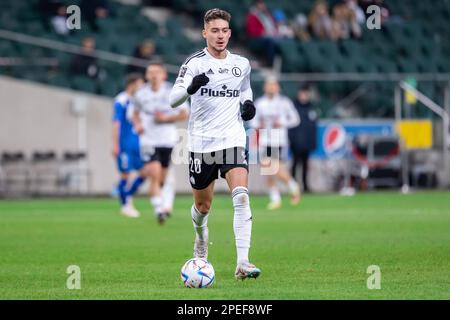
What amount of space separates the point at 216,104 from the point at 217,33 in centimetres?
72

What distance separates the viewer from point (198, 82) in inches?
437

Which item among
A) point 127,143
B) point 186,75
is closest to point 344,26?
point 127,143

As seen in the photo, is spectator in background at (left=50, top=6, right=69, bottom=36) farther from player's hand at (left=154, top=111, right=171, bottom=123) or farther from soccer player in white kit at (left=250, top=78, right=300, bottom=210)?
player's hand at (left=154, top=111, right=171, bottom=123)

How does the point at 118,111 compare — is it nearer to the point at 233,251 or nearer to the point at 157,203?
the point at 157,203

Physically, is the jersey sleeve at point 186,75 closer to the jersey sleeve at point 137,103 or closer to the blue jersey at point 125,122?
the jersey sleeve at point 137,103

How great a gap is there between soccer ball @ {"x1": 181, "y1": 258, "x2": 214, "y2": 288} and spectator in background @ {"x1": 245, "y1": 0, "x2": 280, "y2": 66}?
22.2 metres

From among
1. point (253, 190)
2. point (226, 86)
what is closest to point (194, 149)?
point (226, 86)

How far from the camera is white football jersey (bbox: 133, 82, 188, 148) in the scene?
20750mm

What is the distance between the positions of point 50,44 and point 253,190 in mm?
6789

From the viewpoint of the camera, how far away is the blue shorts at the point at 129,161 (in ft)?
71.8

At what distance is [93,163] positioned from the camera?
29.2 meters

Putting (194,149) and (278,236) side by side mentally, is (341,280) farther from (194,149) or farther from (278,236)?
(278,236)

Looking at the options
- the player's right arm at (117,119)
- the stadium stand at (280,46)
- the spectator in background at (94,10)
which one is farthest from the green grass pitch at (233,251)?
the spectator in background at (94,10)

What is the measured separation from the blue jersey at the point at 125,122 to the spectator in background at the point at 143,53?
21.9ft
